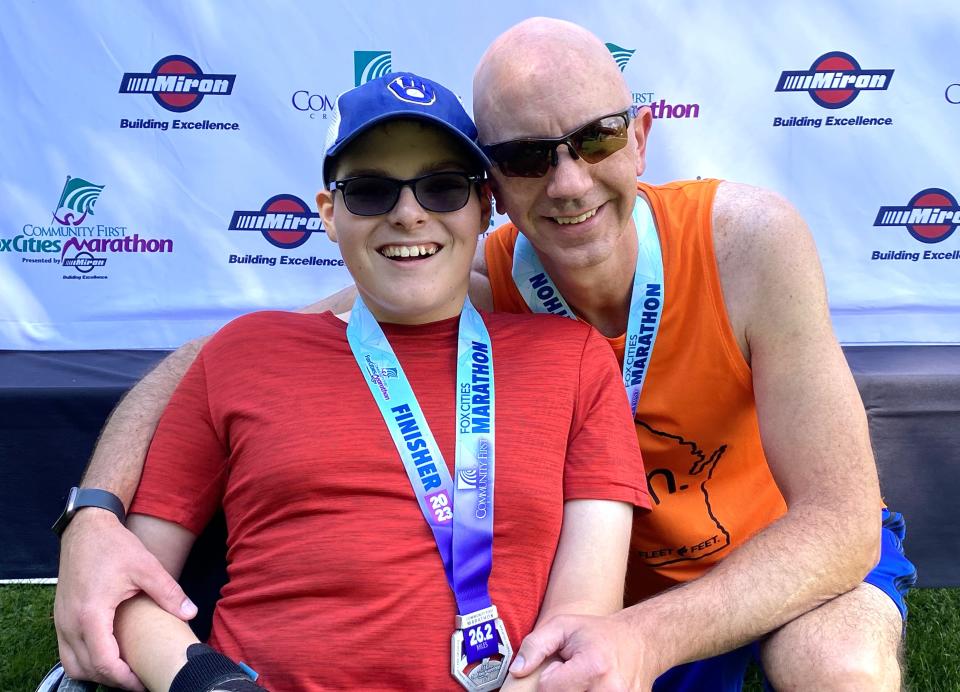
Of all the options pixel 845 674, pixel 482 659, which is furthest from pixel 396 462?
pixel 845 674

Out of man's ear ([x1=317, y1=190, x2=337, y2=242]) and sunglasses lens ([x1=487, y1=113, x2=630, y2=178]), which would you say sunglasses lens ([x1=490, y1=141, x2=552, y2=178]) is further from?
man's ear ([x1=317, y1=190, x2=337, y2=242])

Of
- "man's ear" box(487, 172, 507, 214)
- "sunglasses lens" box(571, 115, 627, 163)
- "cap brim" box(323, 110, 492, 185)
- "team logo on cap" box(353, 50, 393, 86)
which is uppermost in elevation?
"team logo on cap" box(353, 50, 393, 86)

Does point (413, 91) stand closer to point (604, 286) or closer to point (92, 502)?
point (604, 286)

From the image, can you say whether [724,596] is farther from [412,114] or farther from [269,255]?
[269,255]

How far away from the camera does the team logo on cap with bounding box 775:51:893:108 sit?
10.8 feet

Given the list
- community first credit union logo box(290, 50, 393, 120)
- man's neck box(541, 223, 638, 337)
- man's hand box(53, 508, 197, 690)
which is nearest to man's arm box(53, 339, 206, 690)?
man's hand box(53, 508, 197, 690)

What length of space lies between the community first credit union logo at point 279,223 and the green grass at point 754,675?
162 centimetres

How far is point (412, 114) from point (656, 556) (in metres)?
1.29

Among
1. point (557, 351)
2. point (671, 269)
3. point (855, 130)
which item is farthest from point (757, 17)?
point (557, 351)

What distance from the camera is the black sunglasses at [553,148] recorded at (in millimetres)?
2035

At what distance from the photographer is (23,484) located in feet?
10.9

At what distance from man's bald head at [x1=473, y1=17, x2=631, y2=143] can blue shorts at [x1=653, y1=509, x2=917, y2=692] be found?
128cm

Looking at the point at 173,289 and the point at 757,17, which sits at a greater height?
the point at 757,17

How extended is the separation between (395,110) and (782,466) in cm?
117
